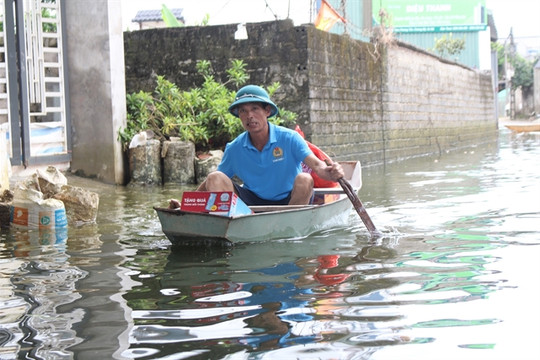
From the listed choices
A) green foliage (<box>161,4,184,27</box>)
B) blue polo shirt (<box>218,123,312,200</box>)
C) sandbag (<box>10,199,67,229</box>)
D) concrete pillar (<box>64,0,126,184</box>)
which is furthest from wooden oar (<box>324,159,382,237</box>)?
green foliage (<box>161,4,184,27</box>)

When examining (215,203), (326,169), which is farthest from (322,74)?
(215,203)

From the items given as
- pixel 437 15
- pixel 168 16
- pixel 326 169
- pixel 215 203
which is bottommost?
pixel 215 203

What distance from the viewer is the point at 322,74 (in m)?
13.5

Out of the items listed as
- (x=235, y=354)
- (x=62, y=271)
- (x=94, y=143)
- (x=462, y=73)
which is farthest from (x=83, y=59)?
(x=462, y=73)

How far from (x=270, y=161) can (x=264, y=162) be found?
0.16 ft

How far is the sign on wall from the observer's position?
37.8m

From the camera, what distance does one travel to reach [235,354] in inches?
125

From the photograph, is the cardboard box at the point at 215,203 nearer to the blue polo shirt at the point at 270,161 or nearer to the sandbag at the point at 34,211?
the blue polo shirt at the point at 270,161

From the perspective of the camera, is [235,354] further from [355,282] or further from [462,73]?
[462,73]

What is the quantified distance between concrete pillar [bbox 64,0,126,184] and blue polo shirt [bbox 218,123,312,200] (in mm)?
4790

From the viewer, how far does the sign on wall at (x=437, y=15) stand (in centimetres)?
3775

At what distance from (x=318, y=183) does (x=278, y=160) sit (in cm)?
141

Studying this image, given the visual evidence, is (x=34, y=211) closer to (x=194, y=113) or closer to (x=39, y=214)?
(x=39, y=214)

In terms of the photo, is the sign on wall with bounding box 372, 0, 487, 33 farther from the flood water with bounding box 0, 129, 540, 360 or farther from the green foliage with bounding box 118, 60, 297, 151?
the flood water with bounding box 0, 129, 540, 360
